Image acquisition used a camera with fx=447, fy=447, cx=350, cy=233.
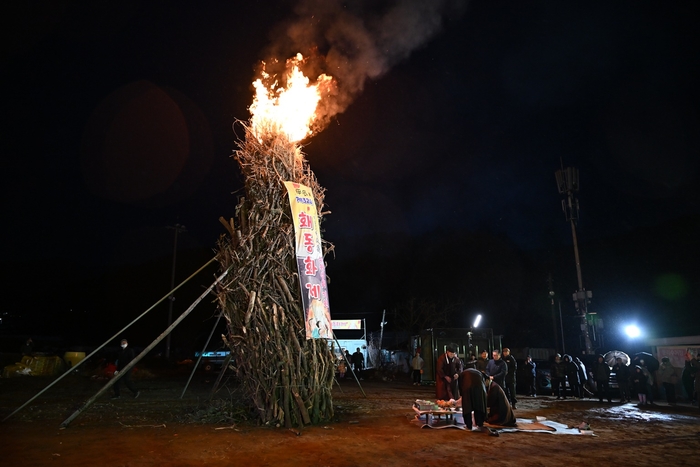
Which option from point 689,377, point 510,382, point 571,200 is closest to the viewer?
point 510,382

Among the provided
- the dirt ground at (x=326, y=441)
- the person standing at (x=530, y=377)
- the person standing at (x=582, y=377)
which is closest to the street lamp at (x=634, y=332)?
the person standing at (x=582, y=377)

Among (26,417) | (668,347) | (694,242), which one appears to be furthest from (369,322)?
(26,417)

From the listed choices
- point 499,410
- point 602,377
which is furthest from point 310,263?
point 602,377

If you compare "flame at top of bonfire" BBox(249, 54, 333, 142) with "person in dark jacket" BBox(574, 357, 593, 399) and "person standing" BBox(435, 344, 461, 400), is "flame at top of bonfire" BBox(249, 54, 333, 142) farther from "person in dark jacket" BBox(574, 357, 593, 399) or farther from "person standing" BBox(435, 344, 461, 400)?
"person in dark jacket" BBox(574, 357, 593, 399)

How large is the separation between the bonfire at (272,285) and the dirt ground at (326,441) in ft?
2.04

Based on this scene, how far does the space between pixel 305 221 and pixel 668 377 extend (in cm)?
1322

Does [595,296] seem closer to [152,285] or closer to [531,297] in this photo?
[531,297]

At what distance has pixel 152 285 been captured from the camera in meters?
40.9

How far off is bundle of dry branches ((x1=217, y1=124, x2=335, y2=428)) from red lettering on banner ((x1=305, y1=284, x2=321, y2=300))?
0.30 metres

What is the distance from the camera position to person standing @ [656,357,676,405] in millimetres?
13492

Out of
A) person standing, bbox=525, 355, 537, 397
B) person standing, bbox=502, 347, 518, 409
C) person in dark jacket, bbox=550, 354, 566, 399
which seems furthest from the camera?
person standing, bbox=525, 355, 537, 397

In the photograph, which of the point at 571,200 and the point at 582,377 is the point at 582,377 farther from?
the point at 571,200

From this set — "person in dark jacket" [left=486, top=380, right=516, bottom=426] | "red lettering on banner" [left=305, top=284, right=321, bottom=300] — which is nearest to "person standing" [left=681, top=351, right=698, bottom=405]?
"person in dark jacket" [left=486, top=380, right=516, bottom=426]

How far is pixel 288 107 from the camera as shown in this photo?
9.74m
